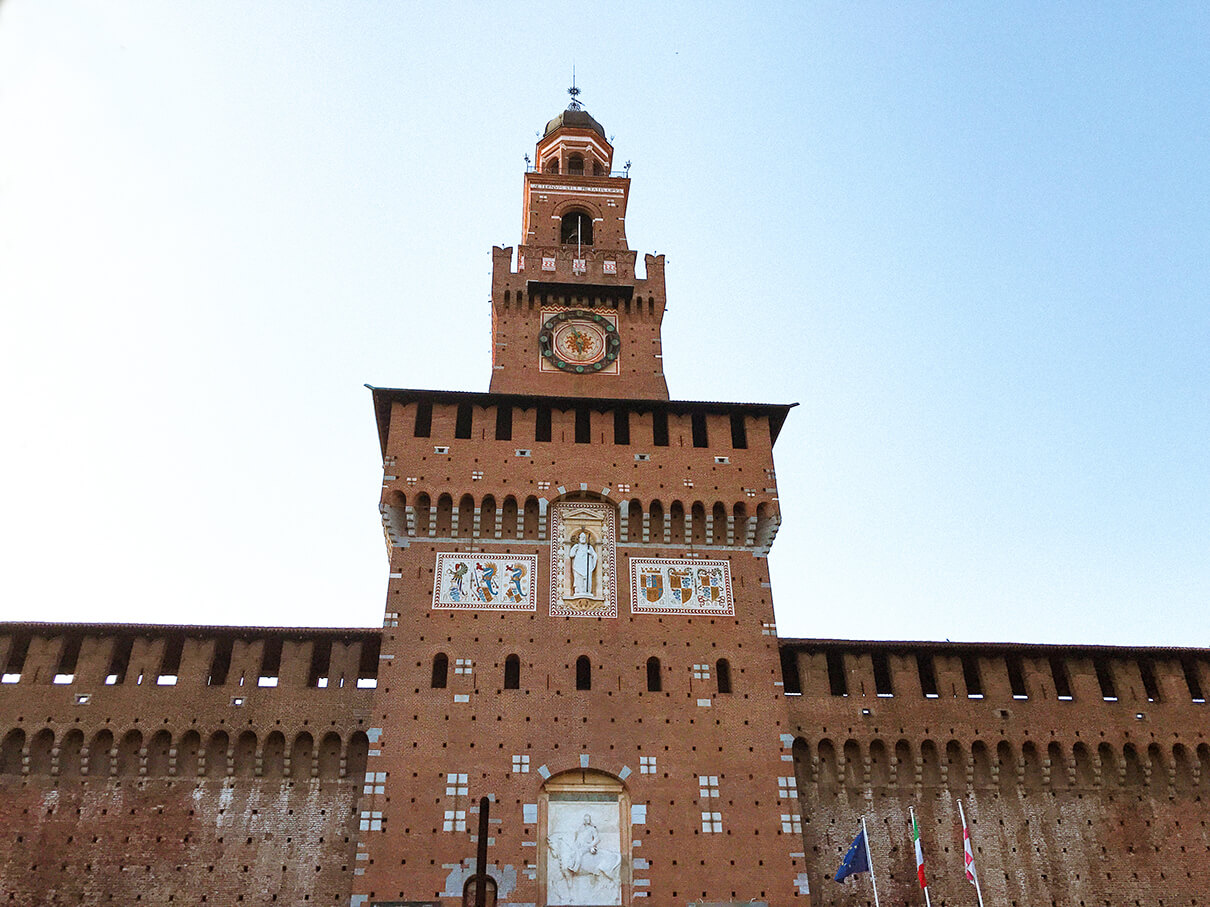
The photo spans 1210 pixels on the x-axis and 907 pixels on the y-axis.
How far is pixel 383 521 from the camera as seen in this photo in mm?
24219

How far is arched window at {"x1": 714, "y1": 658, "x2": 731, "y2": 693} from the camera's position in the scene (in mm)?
22766

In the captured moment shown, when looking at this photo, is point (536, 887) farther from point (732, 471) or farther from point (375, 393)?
point (375, 393)

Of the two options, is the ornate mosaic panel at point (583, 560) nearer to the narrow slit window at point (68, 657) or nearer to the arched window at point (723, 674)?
the arched window at point (723, 674)

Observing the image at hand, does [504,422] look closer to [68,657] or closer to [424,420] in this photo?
[424,420]

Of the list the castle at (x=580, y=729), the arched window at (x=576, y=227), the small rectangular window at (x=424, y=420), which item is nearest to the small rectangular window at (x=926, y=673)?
the castle at (x=580, y=729)

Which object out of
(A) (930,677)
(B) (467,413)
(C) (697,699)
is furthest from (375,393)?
(A) (930,677)

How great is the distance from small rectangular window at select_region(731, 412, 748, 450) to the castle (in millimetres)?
168

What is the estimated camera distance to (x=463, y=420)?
25500mm

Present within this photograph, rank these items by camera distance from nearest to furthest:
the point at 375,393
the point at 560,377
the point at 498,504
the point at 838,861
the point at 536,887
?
the point at 536,887 → the point at 838,861 → the point at 498,504 → the point at 375,393 → the point at 560,377

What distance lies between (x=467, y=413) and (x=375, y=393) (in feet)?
7.26

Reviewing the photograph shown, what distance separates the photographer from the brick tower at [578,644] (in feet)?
67.7

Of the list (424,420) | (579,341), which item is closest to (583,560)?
(424,420)

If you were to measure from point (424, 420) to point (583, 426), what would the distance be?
3699 mm

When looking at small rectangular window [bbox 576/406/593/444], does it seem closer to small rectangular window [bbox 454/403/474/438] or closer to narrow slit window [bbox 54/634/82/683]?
small rectangular window [bbox 454/403/474/438]
